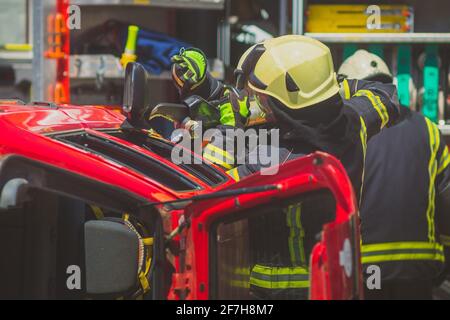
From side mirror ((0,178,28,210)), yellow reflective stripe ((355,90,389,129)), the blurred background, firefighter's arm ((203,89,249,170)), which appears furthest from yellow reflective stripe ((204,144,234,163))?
the blurred background

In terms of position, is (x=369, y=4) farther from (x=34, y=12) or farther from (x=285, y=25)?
(x=34, y=12)

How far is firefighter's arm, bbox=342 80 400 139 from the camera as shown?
117 inches

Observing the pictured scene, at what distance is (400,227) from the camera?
3715 mm

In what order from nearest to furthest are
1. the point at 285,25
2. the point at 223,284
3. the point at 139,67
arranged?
the point at 223,284 < the point at 139,67 < the point at 285,25

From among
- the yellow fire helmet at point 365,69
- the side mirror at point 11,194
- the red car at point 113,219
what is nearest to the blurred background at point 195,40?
the yellow fire helmet at point 365,69

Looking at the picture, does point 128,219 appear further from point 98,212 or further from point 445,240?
point 445,240

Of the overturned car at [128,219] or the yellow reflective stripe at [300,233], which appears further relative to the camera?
the yellow reflective stripe at [300,233]

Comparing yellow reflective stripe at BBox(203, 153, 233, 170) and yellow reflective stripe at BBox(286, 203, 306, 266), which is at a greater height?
yellow reflective stripe at BBox(203, 153, 233, 170)

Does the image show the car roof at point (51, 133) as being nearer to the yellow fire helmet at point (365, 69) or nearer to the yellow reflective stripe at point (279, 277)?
the yellow reflective stripe at point (279, 277)

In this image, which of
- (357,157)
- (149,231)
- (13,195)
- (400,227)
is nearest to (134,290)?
(149,231)

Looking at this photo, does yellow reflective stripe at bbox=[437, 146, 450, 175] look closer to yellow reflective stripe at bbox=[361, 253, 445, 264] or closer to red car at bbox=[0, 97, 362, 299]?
yellow reflective stripe at bbox=[361, 253, 445, 264]

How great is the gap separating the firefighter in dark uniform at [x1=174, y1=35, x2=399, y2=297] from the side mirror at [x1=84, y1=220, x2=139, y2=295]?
0.47 meters

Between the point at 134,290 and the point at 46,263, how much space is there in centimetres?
26

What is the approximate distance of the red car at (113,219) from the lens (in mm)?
2342
